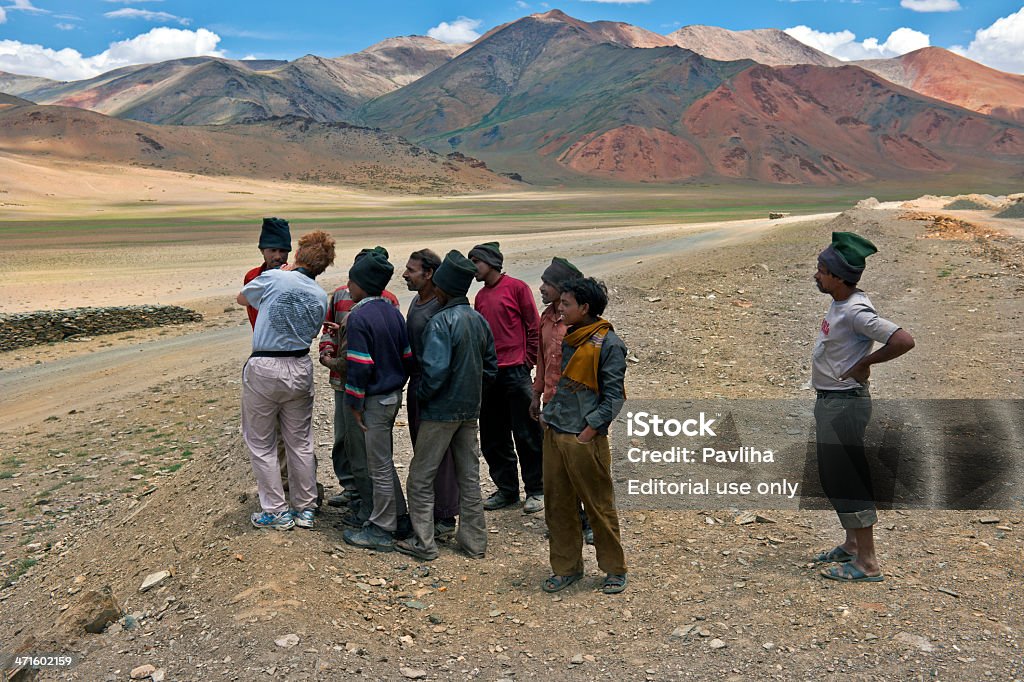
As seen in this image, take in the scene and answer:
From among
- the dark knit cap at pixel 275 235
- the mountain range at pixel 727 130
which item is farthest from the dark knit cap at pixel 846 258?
the mountain range at pixel 727 130

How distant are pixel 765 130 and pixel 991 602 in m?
150

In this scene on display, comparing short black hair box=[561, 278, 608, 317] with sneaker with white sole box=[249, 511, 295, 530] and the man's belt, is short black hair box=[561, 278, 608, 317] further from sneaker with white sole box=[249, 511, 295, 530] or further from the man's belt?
sneaker with white sole box=[249, 511, 295, 530]

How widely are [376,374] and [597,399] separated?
1428mm

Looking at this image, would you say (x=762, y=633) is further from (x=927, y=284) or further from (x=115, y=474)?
(x=927, y=284)

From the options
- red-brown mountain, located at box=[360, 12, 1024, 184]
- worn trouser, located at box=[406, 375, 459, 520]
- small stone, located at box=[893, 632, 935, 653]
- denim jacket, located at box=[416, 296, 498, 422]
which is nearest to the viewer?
small stone, located at box=[893, 632, 935, 653]

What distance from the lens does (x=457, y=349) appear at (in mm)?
5371

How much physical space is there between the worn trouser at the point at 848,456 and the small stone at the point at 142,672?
3.84m

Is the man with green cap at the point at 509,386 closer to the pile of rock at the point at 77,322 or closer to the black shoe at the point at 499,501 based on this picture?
the black shoe at the point at 499,501

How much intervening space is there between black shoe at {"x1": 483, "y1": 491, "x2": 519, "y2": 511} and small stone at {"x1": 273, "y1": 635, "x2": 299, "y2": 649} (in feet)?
7.83

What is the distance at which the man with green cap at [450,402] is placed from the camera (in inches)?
210

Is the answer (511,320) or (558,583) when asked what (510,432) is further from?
(558,583)

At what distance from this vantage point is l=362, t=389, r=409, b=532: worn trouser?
5.44 m

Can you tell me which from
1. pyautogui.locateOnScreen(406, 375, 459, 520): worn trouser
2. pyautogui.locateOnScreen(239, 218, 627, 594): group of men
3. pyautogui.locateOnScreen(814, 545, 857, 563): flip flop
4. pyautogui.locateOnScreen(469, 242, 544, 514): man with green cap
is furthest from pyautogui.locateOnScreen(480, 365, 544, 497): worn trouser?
pyautogui.locateOnScreen(814, 545, 857, 563): flip flop

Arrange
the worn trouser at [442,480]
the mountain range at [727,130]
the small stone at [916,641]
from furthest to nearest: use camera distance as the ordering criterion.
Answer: the mountain range at [727,130], the worn trouser at [442,480], the small stone at [916,641]
